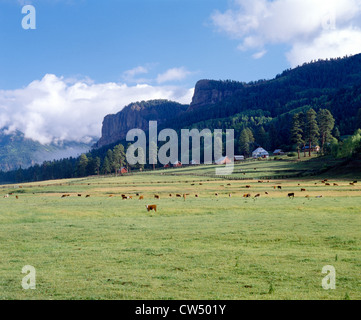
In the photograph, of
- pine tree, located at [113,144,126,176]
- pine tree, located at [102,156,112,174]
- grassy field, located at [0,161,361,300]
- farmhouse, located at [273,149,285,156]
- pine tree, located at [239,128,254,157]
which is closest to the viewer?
grassy field, located at [0,161,361,300]

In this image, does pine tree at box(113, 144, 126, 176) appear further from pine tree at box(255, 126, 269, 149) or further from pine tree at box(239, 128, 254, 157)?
pine tree at box(255, 126, 269, 149)

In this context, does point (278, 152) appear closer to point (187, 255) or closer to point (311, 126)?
point (311, 126)

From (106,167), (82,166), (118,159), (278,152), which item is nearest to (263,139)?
(278,152)

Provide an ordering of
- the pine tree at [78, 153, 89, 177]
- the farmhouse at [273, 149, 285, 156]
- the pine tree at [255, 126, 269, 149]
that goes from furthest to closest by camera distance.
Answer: the pine tree at [255, 126, 269, 149] < the pine tree at [78, 153, 89, 177] < the farmhouse at [273, 149, 285, 156]

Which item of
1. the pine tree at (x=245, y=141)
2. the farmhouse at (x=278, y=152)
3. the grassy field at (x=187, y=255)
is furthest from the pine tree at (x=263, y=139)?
the grassy field at (x=187, y=255)

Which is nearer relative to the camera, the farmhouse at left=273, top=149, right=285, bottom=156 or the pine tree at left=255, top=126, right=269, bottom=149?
the farmhouse at left=273, top=149, right=285, bottom=156

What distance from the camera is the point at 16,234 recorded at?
85.5 feet

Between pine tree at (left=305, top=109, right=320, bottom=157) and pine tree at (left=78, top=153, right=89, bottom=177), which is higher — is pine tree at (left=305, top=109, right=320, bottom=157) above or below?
above

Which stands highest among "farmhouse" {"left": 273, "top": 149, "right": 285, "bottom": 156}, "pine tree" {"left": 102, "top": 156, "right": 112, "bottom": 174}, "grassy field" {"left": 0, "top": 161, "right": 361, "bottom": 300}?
"farmhouse" {"left": 273, "top": 149, "right": 285, "bottom": 156}

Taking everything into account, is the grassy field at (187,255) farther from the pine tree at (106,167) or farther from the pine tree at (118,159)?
the pine tree at (118,159)

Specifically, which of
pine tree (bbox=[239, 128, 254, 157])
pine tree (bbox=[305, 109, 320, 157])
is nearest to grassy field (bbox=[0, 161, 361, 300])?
pine tree (bbox=[305, 109, 320, 157])

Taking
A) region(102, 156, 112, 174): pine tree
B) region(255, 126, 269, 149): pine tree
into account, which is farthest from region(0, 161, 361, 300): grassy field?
region(255, 126, 269, 149): pine tree
